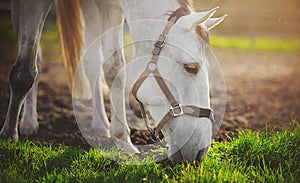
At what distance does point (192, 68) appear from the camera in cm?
260

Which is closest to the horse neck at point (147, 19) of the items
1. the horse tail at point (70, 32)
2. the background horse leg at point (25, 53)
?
the background horse leg at point (25, 53)

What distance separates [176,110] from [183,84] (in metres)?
0.16

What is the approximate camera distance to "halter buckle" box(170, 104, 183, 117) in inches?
104

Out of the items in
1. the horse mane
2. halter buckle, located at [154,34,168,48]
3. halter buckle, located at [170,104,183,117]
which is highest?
the horse mane

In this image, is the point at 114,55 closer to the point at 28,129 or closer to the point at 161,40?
the point at 28,129

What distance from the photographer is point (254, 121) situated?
15.9 feet

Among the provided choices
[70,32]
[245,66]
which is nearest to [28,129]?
[70,32]

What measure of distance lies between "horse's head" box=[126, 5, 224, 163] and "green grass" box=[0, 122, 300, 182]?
0.62 ft

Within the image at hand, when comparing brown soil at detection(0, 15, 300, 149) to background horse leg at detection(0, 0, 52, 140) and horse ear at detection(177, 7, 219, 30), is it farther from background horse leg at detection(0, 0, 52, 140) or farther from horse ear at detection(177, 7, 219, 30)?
horse ear at detection(177, 7, 219, 30)

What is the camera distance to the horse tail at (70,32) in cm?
448

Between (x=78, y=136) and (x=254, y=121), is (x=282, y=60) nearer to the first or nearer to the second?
(x=254, y=121)

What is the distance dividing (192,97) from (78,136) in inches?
66.9

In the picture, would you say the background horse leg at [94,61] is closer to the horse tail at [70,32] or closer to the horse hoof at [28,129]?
the horse tail at [70,32]

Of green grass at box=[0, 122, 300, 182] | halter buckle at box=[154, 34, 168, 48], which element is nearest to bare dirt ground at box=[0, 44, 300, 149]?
green grass at box=[0, 122, 300, 182]
